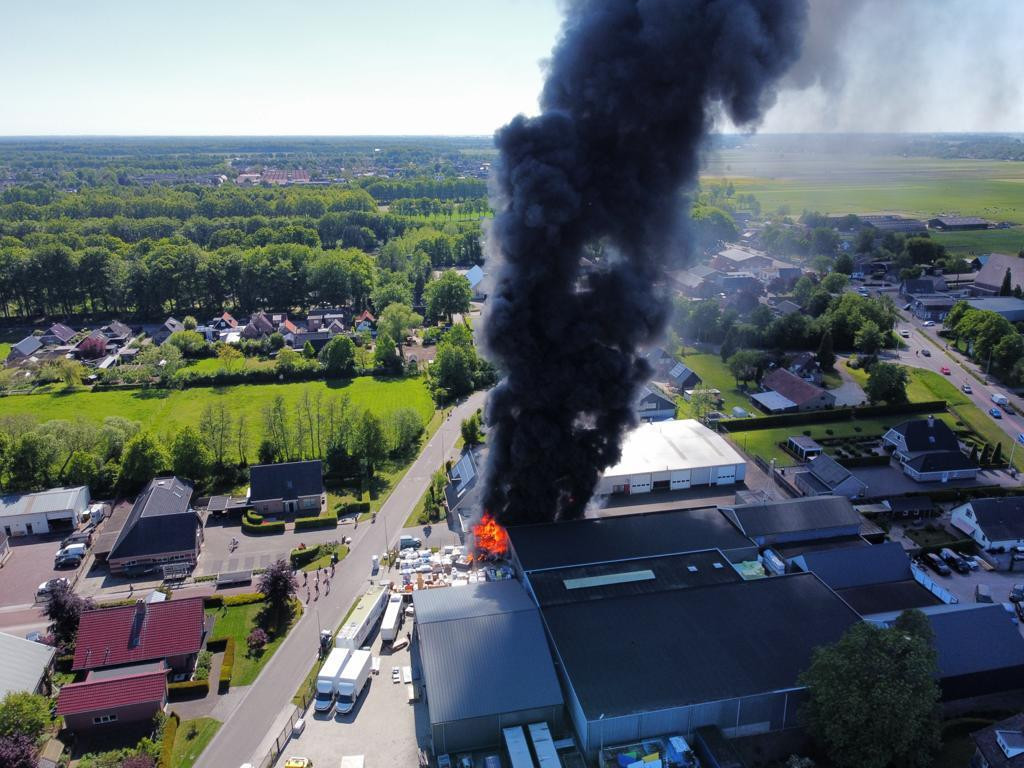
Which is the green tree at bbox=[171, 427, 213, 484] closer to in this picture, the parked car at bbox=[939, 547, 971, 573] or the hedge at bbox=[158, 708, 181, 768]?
the hedge at bbox=[158, 708, 181, 768]

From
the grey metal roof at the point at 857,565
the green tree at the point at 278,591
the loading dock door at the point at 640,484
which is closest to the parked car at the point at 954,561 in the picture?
the grey metal roof at the point at 857,565

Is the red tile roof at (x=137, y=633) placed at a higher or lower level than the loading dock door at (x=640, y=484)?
higher

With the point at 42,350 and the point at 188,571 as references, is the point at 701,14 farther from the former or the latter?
the point at 42,350

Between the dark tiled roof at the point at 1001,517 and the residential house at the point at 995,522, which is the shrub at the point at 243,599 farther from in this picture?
the dark tiled roof at the point at 1001,517

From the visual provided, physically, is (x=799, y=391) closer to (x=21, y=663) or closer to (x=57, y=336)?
(x=21, y=663)

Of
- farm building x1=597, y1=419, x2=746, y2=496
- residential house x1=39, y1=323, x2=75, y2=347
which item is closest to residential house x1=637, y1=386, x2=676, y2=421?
farm building x1=597, y1=419, x2=746, y2=496
